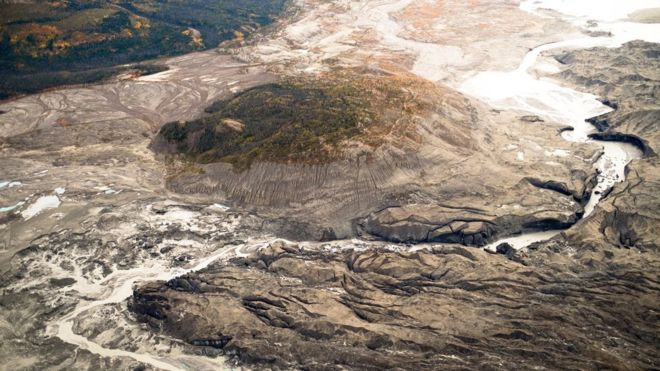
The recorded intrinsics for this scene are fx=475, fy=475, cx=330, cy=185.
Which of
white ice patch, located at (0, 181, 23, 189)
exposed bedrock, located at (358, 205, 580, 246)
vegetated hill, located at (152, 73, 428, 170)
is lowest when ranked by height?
exposed bedrock, located at (358, 205, 580, 246)

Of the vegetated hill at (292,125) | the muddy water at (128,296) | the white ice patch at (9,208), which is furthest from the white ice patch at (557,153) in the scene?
the white ice patch at (9,208)

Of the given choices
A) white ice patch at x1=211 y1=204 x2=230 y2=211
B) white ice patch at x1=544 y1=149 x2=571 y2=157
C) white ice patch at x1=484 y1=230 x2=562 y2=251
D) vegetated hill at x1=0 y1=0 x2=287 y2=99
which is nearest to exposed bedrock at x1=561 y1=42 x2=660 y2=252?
white ice patch at x1=484 y1=230 x2=562 y2=251

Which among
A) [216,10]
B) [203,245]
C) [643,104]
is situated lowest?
[203,245]

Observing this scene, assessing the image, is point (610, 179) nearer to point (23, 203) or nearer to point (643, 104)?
point (643, 104)

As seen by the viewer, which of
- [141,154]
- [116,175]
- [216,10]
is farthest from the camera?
[216,10]

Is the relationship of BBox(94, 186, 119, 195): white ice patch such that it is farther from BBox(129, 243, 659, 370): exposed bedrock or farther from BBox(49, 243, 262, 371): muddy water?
BBox(129, 243, 659, 370): exposed bedrock

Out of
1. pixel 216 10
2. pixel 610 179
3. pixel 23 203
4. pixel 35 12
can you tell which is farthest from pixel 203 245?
pixel 216 10
